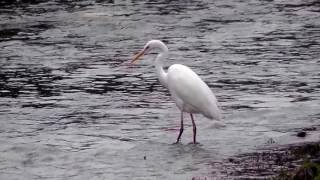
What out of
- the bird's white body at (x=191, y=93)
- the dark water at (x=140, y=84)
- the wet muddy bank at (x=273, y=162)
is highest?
the bird's white body at (x=191, y=93)

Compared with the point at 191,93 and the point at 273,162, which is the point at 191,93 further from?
the point at 273,162

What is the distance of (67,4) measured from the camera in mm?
30453

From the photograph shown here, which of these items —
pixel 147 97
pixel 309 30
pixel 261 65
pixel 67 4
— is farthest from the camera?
pixel 67 4

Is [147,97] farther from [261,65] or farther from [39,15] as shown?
[39,15]

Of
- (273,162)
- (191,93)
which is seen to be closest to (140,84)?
(191,93)

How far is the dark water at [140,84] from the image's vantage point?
11180mm

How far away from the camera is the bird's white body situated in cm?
1174

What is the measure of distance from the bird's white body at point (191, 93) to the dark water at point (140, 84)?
44cm

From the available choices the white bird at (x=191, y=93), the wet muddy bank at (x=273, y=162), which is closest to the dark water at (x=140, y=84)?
the wet muddy bank at (x=273, y=162)

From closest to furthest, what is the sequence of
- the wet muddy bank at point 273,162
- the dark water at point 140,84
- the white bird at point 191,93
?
Result: the wet muddy bank at point 273,162, the dark water at point 140,84, the white bird at point 191,93

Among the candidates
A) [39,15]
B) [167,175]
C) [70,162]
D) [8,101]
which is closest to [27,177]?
[70,162]

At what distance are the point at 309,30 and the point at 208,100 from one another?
12153 millimetres

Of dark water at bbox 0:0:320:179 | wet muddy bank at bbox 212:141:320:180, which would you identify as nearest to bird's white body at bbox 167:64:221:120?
dark water at bbox 0:0:320:179

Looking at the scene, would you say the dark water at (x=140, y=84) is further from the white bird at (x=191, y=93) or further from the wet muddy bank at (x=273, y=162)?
the white bird at (x=191, y=93)
